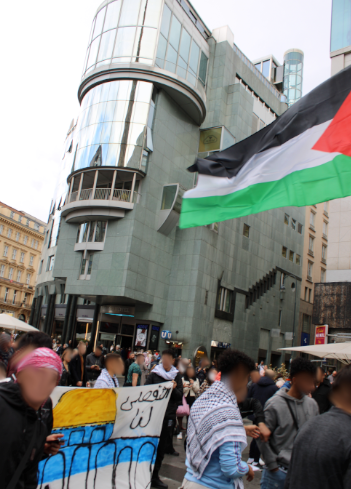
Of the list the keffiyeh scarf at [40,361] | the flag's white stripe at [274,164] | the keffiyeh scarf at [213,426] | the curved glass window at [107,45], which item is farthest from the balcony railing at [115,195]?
the keffiyeh scarf at [40,361]

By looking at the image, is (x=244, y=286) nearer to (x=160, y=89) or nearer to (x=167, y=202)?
(x=167, y=202)

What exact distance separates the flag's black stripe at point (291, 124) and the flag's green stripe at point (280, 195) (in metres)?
0.56

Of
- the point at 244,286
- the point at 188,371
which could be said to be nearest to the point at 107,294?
the point at 244,286

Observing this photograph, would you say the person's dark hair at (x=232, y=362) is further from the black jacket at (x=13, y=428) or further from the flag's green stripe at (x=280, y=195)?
the flag's green stripe at (x=280, y=195)

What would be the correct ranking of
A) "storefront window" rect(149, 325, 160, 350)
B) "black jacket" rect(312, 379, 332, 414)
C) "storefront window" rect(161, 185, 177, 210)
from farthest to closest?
"storefront window" rect(161, 185, 177, 210) → "storefront window" rect(149, 325, 160, 350) → "black jacket" rect(312, 379, 332, 414)

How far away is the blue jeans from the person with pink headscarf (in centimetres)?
236

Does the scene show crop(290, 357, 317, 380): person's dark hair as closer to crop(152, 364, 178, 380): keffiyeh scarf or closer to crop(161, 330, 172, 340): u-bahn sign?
crop(152, 364, 178, 380): keffiyeh scarf

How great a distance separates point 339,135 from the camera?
17.5ft

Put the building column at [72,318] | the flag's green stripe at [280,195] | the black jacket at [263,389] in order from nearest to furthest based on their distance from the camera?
the flag's green stripe at [280,195]
the black jacket at [263,389]
the building column at [72,318]

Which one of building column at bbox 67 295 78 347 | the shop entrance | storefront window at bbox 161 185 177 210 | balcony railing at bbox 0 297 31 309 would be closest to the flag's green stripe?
storefront window at bbox 161 185 177 210

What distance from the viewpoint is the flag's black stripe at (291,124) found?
5660mm

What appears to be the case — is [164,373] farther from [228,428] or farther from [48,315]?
[48,315]

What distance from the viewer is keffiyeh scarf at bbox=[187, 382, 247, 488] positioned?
2895mm

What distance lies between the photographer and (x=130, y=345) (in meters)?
33.8
